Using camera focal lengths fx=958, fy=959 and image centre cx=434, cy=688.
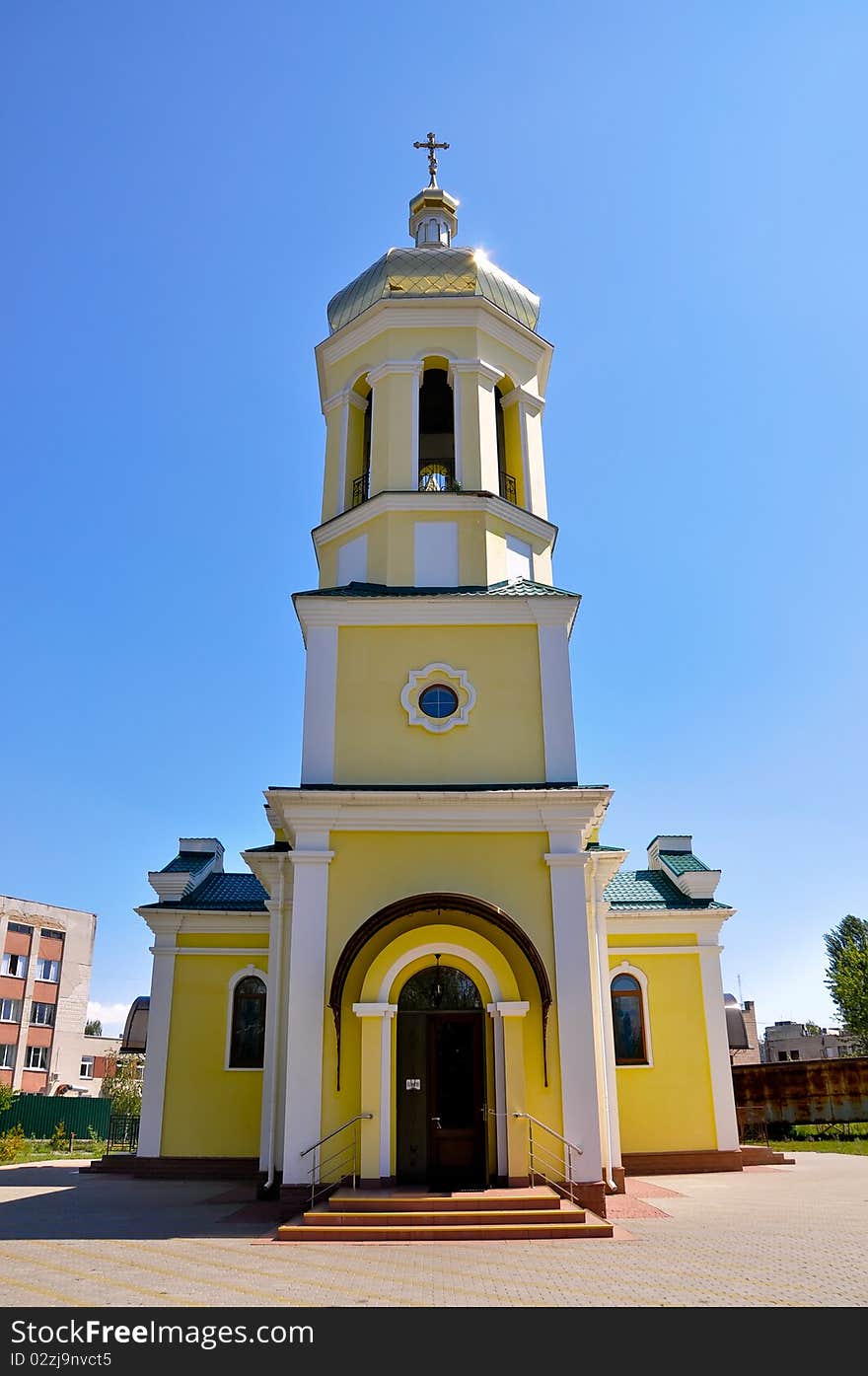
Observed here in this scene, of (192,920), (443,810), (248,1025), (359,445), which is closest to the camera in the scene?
(443,810)

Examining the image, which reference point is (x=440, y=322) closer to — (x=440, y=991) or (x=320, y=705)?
(x=320, y=705)

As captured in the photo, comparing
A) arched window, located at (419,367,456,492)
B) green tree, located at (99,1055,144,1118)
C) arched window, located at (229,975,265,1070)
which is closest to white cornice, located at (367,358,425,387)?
arched window, located at (419,367,456,492)

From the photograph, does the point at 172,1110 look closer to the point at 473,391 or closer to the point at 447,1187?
the point at 447,1187

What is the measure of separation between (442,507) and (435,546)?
1.90 ft

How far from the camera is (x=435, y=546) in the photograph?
13859 millimetres

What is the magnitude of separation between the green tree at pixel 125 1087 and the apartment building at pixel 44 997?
2509 millimetres

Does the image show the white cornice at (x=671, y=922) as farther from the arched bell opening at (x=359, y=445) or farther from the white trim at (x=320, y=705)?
the arched bell opening at (x=359, y=445)

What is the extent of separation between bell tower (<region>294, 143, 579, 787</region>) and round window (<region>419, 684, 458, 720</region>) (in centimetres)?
2

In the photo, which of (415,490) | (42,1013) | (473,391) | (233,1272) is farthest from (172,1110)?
(42,1013)

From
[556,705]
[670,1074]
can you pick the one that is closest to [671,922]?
[670,1074]

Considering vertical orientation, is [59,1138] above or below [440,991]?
below

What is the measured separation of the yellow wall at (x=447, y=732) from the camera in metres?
12.5

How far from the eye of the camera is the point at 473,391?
1445 cm

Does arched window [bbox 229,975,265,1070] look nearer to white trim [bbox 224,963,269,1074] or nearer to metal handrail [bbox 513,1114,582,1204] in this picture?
white trim [bbox 224,963,269,1074]
